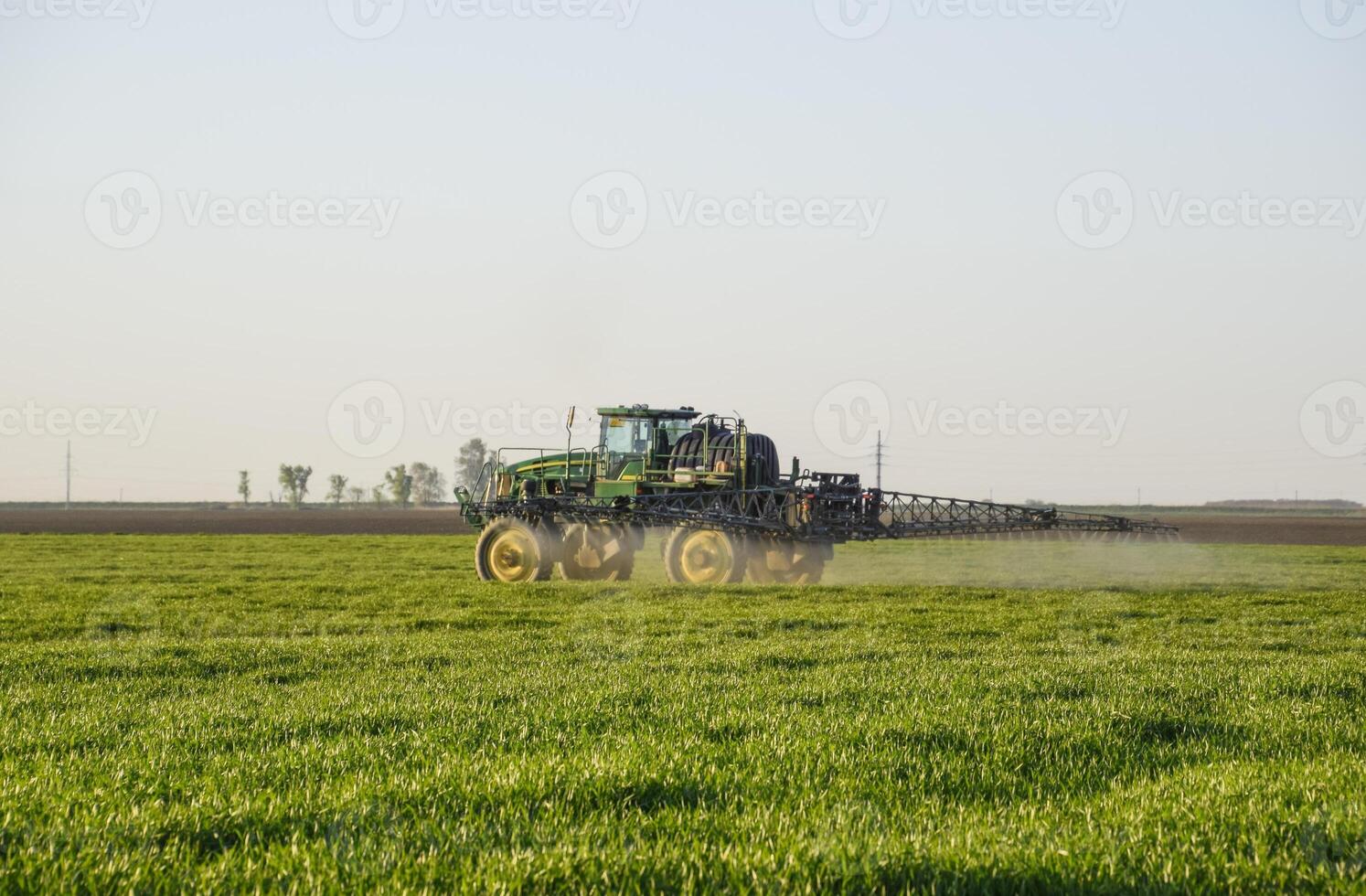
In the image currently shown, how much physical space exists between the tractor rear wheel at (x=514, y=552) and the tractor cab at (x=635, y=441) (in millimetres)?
1955

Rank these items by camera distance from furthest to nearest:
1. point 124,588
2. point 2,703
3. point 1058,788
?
point 124,588
point 2,703
point 1058,788

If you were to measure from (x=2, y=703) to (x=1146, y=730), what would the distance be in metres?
9.07

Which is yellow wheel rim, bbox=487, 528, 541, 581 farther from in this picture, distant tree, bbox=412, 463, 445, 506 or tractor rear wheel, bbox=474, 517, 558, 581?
distant tree, bbox=412, 463, 445, 506

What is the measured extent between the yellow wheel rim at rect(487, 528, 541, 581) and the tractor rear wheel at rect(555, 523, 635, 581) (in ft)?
2.31

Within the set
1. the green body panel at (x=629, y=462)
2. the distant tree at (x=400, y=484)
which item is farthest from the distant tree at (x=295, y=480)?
the green body panel at (x=629, y=462)

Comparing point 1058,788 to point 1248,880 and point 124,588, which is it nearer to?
point 1248,880

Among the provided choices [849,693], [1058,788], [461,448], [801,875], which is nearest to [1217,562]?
[849,693]

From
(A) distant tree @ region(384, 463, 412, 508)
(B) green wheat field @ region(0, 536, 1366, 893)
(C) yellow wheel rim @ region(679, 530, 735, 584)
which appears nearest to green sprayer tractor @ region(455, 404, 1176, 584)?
(C) yellow wheel rim @ region(679, 530, 735, 584)

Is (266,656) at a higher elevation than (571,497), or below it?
below

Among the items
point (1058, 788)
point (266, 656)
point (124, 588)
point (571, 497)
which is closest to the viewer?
point (1058, 788)

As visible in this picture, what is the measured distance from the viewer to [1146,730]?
846cm

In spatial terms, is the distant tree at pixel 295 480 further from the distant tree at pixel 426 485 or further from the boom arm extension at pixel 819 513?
the boom arm extension at pixel 819 513

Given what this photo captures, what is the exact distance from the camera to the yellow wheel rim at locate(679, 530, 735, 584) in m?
25.0

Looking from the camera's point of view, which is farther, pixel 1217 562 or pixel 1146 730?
pixel 1217 562
